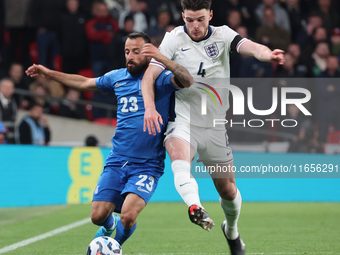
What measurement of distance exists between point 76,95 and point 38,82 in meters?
0.96

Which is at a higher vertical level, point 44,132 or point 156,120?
point 156,120

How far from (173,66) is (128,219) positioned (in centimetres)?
156

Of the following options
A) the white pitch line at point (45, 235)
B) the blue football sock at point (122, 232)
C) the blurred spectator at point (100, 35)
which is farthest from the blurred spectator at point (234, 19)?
the blue football sock at point (122, 232)

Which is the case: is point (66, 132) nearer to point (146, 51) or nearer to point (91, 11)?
point (91, 11)

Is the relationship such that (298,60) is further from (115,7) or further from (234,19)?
(115,7)

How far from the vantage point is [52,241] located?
6.36 meters

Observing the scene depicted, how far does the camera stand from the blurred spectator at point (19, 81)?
12.0 meters

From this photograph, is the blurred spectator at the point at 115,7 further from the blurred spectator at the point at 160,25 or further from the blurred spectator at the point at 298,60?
the blurred spectator at the point at 298,60

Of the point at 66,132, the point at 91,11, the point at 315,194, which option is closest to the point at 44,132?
the point at 66,132

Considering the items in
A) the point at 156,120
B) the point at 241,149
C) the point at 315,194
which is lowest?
the point at 315,194

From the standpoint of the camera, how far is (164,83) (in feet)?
16.9

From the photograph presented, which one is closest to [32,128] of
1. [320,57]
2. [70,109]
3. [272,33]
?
[70,109]

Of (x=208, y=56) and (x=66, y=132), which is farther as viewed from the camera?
(x=66, y=132)

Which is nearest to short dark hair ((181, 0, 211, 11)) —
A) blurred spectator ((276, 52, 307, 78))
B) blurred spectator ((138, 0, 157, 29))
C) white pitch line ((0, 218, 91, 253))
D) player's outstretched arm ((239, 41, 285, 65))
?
player's outstretched arm ((239, 41, 285, 65))
